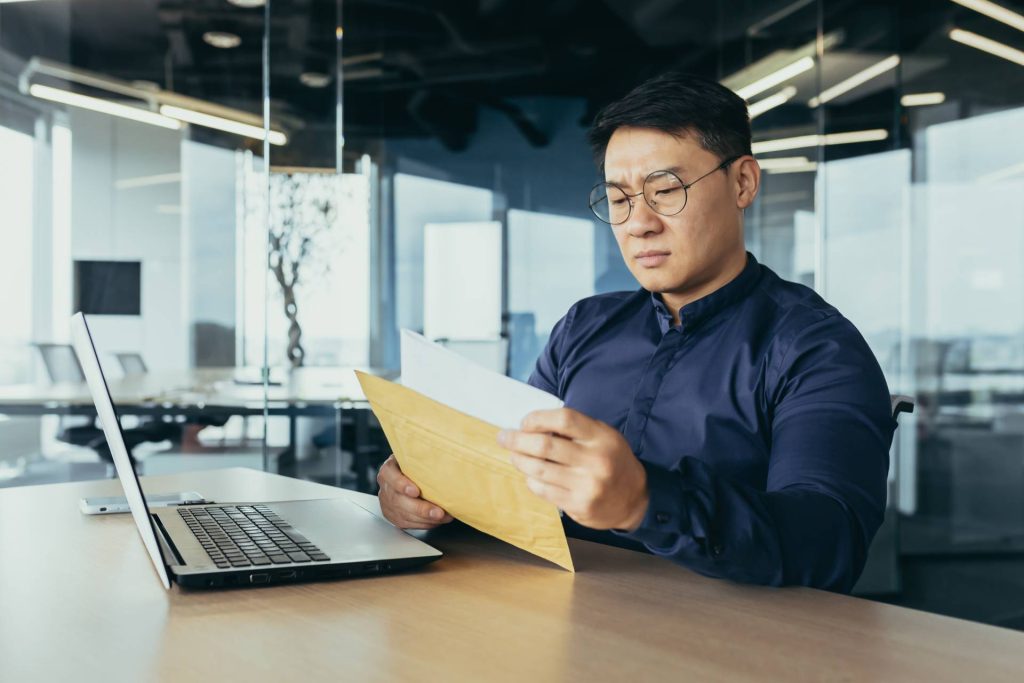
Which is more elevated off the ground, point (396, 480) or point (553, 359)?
point (553, 359)

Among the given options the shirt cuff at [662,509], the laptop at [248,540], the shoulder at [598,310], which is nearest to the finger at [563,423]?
the shirt cuff at [662,509]

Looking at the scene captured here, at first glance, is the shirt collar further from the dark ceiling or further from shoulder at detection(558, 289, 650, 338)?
the dark ceiling

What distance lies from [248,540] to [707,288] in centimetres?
86

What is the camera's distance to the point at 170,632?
848mm

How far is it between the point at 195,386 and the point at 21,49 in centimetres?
179

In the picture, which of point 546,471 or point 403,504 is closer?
point 546,471

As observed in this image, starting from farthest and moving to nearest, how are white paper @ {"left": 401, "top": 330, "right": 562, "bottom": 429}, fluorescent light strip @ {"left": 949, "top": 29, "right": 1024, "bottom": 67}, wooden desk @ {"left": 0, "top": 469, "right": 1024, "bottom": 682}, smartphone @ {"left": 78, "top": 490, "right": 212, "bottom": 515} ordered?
fluorescent light strip @ {"left": 949, "top": 29, "right": 1024, "bottom": 67}
smartphone @ {"left": 78, "top": 490, "right": 212, "bottom": 515}
white paper @ {"left": 401, "top": 330, "right": 562, "bottom": 429}
wooden desk @ {"left": 0, "top": 469, "right": 1024, "bottom": 682}

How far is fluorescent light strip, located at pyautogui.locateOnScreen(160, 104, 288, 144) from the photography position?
14.5 ft

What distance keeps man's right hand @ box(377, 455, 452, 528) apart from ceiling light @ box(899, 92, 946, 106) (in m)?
3.43

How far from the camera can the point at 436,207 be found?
4938 mm

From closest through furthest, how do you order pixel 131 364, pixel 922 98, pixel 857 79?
pixel 922 98 → pixel 857 79 → pixel 131 364

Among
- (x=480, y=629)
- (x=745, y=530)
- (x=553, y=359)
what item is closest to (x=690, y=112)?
(x=553, y=359)

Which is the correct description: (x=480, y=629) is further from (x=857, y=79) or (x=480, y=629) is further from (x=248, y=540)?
(x=857, y=79)

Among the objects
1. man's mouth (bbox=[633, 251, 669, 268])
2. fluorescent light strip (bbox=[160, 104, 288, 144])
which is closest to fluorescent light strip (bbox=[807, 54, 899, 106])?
fluorescent light strip (bbox=[160, 104, 288, 144])
